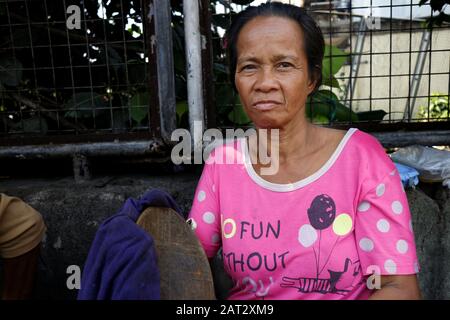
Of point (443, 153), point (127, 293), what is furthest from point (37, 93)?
point (443, 153)

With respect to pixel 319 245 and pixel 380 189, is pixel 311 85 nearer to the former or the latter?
pixel 380 189

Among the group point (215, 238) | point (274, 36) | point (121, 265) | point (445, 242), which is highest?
point (274, 36)

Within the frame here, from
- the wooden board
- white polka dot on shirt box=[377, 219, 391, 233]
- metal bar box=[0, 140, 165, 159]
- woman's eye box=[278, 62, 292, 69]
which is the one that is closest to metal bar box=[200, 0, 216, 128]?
metal bar box=[0, 140, 165, 159]

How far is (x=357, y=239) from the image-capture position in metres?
1.54

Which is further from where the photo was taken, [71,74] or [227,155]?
[71,74]

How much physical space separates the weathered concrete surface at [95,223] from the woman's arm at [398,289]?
3.08 feet

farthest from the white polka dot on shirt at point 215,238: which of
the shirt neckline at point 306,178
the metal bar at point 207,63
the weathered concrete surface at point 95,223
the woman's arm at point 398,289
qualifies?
the metal bar at point 207,63

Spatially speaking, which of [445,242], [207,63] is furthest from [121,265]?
[445,242]

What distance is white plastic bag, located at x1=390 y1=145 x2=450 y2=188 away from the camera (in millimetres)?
2367

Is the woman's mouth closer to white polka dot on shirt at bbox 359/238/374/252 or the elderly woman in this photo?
the elderly woman

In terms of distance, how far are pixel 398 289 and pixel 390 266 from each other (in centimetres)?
7

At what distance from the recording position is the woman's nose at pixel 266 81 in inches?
60.8

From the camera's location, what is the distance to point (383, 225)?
1.49 m

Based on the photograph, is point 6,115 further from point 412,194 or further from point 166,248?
point 412,194
